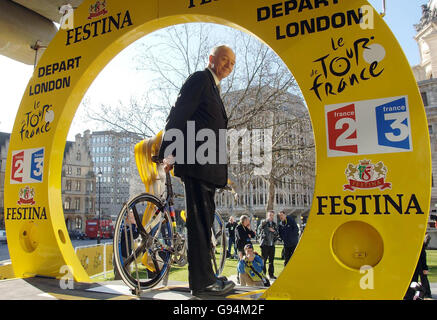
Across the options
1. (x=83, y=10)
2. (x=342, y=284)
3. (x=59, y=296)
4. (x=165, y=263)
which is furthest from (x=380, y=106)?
(x=83, y=10)

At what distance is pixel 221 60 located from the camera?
3209 millimetres

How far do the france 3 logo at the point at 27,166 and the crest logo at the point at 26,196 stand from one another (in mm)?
104

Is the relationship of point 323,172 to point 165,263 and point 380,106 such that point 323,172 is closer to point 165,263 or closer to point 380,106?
point 380,106

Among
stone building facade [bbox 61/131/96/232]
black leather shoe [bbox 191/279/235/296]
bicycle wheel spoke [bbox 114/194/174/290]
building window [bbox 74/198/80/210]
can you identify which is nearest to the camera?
A: black leather shoe [bbox 191/279/235/296]

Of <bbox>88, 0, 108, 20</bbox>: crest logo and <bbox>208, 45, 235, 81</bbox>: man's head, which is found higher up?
<bbox>88, 0, 108, 20</bbox>: crest logo

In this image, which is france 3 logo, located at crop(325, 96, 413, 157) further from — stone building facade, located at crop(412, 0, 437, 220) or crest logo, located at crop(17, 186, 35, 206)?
stone building facade, located at crop(412, 0, 437, 220)

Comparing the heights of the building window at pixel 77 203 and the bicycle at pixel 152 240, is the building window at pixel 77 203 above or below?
below

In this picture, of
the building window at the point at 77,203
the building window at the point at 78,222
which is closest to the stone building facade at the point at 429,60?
the building window at the point at 77,203

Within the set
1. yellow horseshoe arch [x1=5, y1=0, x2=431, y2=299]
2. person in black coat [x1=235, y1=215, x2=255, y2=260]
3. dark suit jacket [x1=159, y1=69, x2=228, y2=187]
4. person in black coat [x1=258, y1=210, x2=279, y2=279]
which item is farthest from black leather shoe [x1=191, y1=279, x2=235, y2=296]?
person in black coat [x1=258, y1=210, x2=279, y2=279]

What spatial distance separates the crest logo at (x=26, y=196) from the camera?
3915mm

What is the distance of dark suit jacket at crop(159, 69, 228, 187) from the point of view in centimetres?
290

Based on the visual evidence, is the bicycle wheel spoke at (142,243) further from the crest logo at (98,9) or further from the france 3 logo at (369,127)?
the crest logo at (98,9)

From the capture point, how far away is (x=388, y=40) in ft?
7.84
